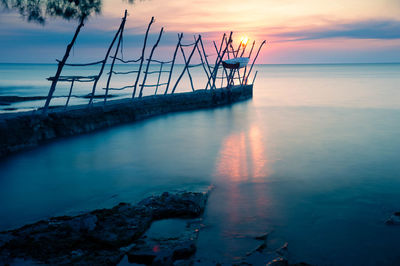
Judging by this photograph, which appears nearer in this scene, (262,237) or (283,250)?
(283,250)

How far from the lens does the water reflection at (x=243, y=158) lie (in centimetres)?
648

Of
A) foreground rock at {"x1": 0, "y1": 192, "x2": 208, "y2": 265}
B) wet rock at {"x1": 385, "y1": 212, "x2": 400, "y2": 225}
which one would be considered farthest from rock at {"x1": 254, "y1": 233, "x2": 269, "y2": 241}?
wet rock at {"x1": 385, "y1": 212, "x2": 400, "y2": 225}

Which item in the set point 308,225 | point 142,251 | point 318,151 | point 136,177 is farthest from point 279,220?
point 318,151

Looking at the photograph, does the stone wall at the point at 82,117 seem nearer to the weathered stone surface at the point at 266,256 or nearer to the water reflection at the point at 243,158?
the water reflection at the point at 243,158

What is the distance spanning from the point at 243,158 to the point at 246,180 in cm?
173

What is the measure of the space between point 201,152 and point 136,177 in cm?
260

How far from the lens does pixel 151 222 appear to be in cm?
404

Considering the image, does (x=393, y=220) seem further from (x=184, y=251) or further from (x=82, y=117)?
(x=82, y=117)

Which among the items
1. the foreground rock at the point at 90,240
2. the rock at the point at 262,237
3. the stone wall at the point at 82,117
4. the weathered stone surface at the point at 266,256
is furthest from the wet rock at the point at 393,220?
the stone wall at the point at 82,117

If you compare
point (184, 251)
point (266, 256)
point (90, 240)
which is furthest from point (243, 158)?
point (90, 240)

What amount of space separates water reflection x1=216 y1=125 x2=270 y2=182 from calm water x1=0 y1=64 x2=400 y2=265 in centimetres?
2

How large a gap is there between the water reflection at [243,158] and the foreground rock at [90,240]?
2.52 metres

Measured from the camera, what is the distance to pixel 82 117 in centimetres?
1008

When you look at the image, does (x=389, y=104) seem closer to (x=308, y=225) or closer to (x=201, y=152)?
(x=201, y=152)
